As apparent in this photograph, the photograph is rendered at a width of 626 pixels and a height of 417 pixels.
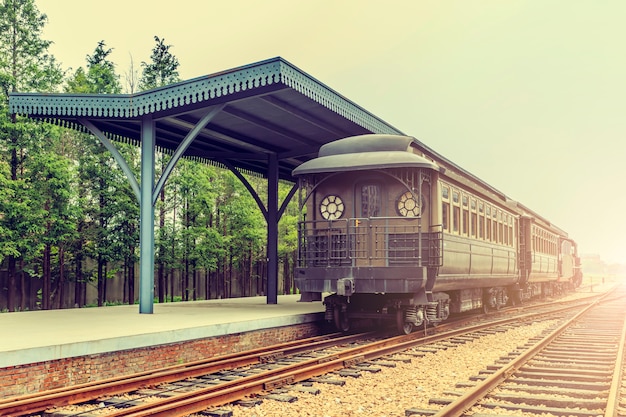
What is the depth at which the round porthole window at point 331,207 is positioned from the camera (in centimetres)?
1442

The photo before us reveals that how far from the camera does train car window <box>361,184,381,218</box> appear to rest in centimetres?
1402

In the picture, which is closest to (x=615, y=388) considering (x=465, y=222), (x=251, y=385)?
(x=251, y=385)

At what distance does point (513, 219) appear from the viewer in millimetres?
23234

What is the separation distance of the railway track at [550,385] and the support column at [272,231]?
9013 mm

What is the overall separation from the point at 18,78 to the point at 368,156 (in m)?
13.9

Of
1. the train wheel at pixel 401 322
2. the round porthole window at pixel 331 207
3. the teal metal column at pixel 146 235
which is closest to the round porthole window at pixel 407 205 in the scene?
the round porthole window at pixel 331 207

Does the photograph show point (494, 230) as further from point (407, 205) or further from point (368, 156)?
point (368, 156)

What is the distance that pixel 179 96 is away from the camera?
14273mm

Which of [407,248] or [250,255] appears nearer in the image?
[407,248]

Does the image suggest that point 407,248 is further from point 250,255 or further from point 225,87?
point 250,255

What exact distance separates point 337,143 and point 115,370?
767cm

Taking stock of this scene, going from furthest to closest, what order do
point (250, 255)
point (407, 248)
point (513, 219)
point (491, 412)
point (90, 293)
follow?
point (250, 255)
point (90, 293)
point (513, 219)
point (407, 248)
point (491, 412)

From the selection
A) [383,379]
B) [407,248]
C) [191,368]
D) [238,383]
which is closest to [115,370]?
[191,368]

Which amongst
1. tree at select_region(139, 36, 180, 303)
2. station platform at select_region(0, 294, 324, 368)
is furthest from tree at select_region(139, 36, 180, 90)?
station platform at select_region(0, 294, 324, 368)
